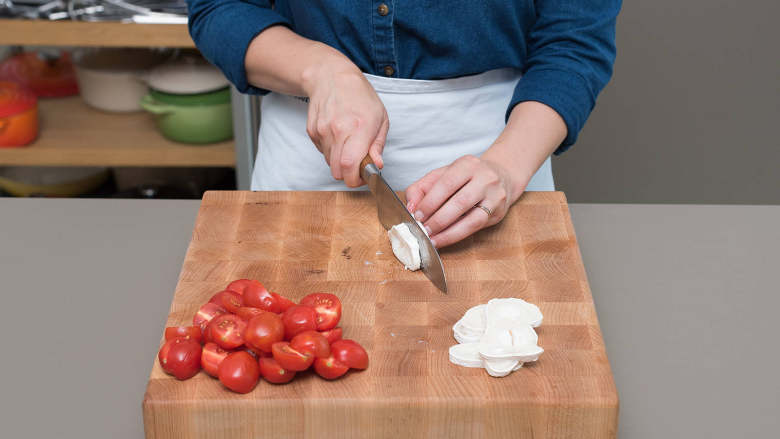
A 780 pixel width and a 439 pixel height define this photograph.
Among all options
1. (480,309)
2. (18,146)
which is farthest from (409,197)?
(18,146)

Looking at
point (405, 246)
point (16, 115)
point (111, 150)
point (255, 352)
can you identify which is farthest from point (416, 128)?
point (16, 115)

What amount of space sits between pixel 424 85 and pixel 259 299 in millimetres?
502

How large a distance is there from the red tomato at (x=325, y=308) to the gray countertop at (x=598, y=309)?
0.59 feet

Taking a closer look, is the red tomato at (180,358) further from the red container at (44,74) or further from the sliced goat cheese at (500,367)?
the red container at (44,74)

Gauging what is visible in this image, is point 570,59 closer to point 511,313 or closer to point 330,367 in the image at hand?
point 511,313

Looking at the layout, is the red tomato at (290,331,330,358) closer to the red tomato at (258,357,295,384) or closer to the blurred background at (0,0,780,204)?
the red tomato at (258,357,295,384)

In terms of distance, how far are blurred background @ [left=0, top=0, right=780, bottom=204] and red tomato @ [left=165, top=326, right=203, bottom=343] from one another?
1.37 m

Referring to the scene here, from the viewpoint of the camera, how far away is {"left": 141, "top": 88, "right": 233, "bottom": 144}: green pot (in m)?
2.14

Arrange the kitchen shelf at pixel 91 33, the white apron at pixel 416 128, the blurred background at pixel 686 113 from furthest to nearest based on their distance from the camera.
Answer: the blurred background at pixel 686 113, the kitchen shelf at pixel 91 33, the white apron at pixel 416 128

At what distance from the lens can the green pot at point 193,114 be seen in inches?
84.4

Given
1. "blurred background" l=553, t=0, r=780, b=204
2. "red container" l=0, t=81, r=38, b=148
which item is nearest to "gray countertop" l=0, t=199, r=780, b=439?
"red container" l=0, t=81, r=38, b=148

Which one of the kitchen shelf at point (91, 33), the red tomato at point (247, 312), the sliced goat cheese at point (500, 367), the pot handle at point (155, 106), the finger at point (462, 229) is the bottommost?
the pot handle at point (155, 106)

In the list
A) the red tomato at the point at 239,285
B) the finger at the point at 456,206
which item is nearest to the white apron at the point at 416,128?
the finger at the point at 456,206

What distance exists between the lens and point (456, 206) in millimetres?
979
